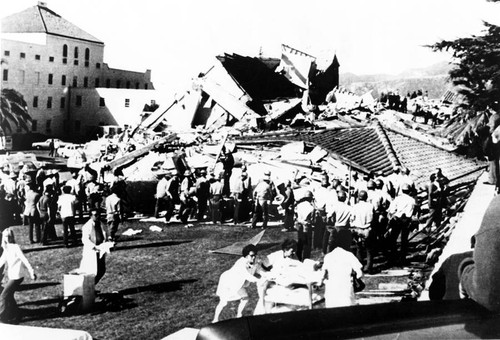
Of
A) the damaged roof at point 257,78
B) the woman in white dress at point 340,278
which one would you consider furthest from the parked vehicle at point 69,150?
the woman in white dress at point 340,278

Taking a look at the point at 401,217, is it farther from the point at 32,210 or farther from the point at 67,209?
the point at 32,210

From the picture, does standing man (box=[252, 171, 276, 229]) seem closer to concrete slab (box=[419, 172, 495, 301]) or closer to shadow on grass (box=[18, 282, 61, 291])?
concrete slab (box=[419, 172, 495, 301])

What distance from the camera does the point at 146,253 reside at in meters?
5.19

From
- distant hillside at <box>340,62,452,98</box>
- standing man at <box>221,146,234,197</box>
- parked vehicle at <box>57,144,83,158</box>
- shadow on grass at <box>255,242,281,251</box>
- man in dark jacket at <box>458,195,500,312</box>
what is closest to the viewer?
man in dark jacket at <box>458,195,500,312</box>

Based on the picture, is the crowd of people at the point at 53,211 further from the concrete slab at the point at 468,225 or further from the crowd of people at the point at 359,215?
the concrete slab at the point at 468,225

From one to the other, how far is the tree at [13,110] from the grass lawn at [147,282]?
3.95 feet

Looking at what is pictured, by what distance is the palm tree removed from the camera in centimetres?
428

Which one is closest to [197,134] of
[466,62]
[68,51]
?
[68,51]

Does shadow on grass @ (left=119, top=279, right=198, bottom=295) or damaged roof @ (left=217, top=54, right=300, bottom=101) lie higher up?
damaged roof @ (left=217, top=54, right=300, bottom=101)

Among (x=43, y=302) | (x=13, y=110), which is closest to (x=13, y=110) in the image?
(x=13, y=110)

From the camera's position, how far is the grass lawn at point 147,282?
13.2ft

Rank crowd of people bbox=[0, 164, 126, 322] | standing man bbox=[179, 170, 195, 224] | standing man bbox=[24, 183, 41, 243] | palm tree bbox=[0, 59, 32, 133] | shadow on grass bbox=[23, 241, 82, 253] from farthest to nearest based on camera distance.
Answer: standing man bbox=[179, 170, 195, 224] → standing man bbox=[24, 183, 41, 243] → shadow on grass bbox=[23, 241, 82, 253] → palm tree bbox=[0, 59, 32, 133] → crowd of people bbox=[0, 164, 126, 322]

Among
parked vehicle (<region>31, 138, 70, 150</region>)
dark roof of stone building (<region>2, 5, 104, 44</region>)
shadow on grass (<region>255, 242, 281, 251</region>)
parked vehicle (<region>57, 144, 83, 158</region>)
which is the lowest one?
shadow on grass (<region>255, 242, 281, 251</region>)

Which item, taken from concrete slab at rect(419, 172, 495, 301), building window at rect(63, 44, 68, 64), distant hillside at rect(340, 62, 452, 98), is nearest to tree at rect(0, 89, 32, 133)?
building window at rect(63, 44, 68, 64)
